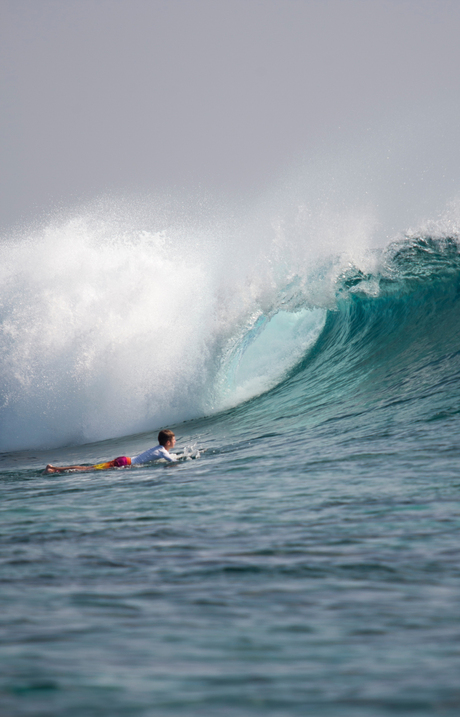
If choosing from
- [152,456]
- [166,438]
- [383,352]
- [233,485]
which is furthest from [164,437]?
[383,352]

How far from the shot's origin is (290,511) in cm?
436

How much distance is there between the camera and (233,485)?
5.50 m

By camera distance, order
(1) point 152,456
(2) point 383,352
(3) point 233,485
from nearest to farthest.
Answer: (3) point 233,485 → (1) point 152,456 → (2) point 383,352

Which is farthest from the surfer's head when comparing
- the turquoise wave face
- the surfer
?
the turquoise wave face

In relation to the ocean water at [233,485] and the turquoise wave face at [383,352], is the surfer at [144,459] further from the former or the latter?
the turquoise wave face at [383,352]

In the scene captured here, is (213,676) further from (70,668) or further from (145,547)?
(145,547)

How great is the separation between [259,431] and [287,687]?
6926mm

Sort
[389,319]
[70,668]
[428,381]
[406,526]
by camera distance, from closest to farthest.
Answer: [70,668] → [406,526] → [428,381] → [389,319]

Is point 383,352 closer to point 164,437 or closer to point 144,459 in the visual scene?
point 164,437

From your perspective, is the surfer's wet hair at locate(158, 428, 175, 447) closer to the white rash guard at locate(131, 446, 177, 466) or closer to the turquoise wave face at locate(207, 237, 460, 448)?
the white rash guard at locate(131, 446, 177, 466)

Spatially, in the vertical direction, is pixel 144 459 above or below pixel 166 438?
below

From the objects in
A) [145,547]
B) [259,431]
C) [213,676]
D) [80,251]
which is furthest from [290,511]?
[80,251]

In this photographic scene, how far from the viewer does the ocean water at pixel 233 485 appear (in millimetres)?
2234

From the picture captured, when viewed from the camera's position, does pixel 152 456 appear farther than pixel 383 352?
No
